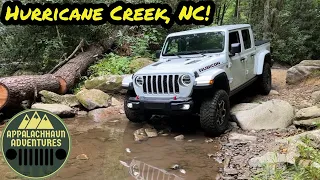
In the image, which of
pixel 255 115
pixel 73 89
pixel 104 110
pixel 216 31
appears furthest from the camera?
pixel 73 89

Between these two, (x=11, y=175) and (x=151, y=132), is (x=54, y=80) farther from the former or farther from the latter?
(x=11, y=175)

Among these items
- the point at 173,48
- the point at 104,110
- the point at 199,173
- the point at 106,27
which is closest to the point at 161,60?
the point at 173,48

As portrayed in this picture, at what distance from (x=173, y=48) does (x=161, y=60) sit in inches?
15.1

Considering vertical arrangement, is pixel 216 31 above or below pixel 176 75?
above

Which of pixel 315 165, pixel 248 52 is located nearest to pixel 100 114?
pixel 248 52

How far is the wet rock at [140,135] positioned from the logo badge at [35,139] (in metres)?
2.74

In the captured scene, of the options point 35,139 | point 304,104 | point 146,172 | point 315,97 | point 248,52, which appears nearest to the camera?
point 35,139

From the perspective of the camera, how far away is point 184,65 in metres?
5.69

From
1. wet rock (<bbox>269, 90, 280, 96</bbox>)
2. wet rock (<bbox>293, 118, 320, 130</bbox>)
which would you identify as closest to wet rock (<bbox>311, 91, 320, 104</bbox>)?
wet rock (<bbox>269, 90, 280, 96</bbox>)

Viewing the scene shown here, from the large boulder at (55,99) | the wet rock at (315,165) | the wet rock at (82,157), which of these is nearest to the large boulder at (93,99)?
the large boulder at (55,99)

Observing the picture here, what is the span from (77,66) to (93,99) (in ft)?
7.60

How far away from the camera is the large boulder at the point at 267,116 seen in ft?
18.6

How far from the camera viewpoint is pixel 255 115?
583 centimetres

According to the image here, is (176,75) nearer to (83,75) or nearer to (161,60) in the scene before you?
(161,60)
